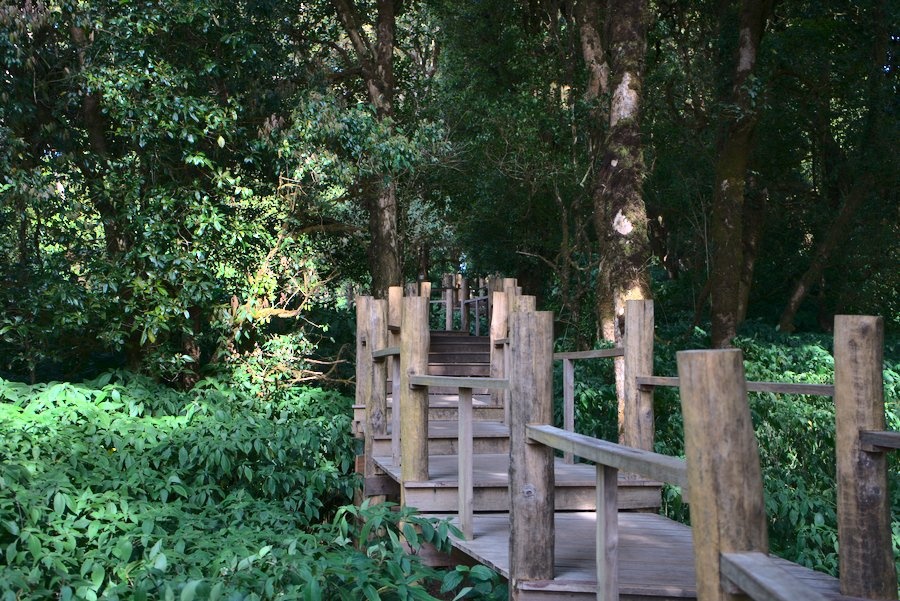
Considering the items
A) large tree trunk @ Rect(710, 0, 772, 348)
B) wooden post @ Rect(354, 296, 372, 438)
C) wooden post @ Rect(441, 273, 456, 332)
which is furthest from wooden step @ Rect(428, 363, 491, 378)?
wooden post @ Rect(441, 273, 456, 332)

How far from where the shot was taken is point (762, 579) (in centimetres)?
215

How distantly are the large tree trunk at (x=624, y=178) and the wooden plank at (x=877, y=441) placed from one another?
7514 millimetres

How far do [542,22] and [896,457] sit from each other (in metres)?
13.7

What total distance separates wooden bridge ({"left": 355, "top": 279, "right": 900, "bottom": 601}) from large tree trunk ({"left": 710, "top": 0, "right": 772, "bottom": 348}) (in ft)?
24.2

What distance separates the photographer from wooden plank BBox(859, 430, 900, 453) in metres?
3.64

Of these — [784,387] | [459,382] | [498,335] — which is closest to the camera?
[784,387]

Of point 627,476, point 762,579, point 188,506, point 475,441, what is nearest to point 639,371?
point 627,476

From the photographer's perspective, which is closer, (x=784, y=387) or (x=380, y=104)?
(x=784, y=387)

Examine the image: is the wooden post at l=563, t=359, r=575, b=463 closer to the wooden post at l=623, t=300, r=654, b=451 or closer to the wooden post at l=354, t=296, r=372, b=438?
the wooden post at l=623, t=300, r=654, b=451

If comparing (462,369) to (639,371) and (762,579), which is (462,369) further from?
(762,579)

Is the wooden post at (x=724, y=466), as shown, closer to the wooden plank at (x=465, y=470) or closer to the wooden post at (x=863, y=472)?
the wooden post at (x=863, y=472)

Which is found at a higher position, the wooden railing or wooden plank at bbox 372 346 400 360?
wooden plank at bbox 372 346 400 360

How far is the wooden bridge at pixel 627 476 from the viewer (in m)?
2.46

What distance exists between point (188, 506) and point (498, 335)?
3429 millimetres
